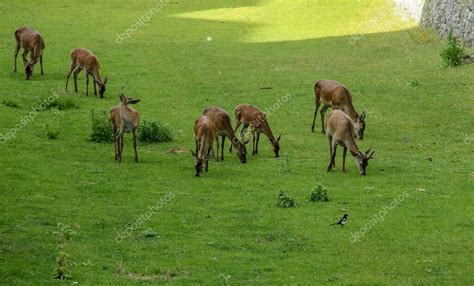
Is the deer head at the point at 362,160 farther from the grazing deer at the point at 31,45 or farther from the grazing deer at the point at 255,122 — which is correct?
the grazing deer at the point at 31,45

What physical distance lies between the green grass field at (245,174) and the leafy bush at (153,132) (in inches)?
17.2

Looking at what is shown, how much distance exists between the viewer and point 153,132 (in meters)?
25.9

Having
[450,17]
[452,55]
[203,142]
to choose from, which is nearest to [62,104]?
[203,142]

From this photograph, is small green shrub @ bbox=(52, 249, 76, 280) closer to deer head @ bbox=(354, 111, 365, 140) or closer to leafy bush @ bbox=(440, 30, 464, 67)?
deer head @ bbox=(354, 111, 365, 140)

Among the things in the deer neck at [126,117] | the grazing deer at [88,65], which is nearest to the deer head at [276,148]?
the deer neck at [126,117]

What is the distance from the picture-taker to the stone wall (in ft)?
135

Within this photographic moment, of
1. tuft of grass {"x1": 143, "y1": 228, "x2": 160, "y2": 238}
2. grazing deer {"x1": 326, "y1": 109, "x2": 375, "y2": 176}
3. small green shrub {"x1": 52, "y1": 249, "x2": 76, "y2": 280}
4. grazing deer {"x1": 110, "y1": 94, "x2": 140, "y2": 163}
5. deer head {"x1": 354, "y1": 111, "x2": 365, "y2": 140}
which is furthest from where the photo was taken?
deer head {"x1": 354, "y1": 111, "x2": 365, "y2": 140}

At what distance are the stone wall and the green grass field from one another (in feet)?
2.64

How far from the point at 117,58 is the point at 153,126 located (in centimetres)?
1489

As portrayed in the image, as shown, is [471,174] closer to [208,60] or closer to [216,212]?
[216,212]

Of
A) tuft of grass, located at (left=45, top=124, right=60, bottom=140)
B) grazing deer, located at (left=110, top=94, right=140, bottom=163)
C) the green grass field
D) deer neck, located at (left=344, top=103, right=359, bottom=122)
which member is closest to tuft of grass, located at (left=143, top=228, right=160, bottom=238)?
the green grass field

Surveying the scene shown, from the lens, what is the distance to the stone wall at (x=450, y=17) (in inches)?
1618

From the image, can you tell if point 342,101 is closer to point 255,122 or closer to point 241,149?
point 255,122

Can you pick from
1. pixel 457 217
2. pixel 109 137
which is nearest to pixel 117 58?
pixel 109 137
